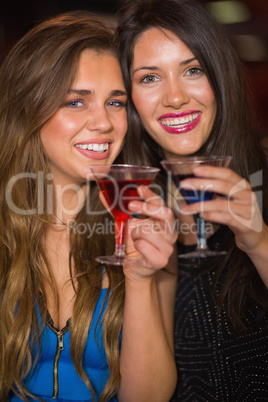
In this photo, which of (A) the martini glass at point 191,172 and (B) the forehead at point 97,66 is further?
(B) the forehead at point 97,66

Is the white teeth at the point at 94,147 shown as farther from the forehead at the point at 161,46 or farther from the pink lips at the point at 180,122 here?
the forehead at the point at 161,46

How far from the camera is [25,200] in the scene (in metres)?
2.70

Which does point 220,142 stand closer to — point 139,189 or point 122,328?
point 139,189

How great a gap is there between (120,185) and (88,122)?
599 mm

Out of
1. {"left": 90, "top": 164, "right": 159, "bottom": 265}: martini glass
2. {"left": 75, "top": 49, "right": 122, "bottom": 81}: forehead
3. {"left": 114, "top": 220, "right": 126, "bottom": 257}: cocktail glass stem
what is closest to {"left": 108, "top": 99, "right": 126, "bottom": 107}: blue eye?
{"left": 75, "top": 49, "right": 122, "bottom": 81}: forehead

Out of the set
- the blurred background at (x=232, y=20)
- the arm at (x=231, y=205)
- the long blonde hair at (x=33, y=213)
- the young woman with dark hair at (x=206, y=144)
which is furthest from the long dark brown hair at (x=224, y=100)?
the blurred background at (x=232, y=20)

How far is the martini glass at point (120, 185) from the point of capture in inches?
78.6

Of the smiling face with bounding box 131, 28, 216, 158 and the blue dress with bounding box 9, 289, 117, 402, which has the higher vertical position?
the smiling face with bounding box 131, 28, 216, 158

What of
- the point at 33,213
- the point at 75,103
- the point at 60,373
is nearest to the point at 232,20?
the point at 75,103

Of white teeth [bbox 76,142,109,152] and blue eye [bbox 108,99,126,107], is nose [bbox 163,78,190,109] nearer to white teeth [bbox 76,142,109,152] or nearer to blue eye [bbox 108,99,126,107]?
blue eye [bbox 108,99,126,107]

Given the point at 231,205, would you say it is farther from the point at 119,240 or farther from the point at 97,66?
the point at 97,66

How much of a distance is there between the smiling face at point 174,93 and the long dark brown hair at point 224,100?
0.17 feet

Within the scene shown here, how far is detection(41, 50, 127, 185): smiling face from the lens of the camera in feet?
8.16

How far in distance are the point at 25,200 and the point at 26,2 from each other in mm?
3693
